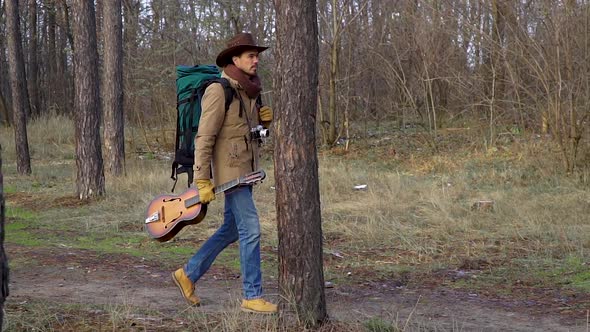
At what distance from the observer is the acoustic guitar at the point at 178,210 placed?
585cm

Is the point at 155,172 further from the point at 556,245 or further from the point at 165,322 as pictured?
the point at 165,322

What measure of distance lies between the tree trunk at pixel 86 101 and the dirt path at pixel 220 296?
176 inches

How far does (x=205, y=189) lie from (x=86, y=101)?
7.59 m

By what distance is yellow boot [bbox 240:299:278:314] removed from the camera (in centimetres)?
575

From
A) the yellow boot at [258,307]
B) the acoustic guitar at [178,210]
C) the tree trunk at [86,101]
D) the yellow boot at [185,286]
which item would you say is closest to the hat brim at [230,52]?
the acoustic guitar at [178,210]

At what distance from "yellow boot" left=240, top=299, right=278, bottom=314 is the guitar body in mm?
673

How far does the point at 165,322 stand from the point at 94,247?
4095 millimetres

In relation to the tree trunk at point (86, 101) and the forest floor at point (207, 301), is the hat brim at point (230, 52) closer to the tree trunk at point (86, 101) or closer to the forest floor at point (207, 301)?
the forest floor at point (207, 301)

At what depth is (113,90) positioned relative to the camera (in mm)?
15273

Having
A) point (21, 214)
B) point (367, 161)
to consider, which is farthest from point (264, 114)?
point (367, 161)

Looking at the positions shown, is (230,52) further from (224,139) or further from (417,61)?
(417,61)

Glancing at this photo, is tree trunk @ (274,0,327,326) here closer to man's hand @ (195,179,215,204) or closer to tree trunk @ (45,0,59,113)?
man's hand @ (195,179,215,204)

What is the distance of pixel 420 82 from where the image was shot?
63.1 feet

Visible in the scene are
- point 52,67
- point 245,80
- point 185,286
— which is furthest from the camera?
point 52,67
